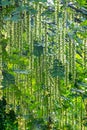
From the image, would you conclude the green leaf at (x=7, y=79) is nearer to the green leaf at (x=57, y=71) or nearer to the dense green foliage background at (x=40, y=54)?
the dense green foliage background at (x=40, y=54)

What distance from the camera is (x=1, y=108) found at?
7.06 meters

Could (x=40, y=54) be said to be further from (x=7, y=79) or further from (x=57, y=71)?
(x=7, y=79)

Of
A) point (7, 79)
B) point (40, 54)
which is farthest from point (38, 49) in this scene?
point (7, 79)

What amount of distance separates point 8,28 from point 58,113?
88.1 inches

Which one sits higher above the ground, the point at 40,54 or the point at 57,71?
the point at 40,54

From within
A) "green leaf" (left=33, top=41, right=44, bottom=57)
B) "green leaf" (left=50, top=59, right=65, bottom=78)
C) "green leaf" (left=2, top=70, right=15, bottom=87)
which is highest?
"green leaf" (left=33, top=41, right=44, bottom=57)

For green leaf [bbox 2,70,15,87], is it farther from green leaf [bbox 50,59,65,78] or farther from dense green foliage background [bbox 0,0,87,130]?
green leaf [bbox 50,59,65,78]

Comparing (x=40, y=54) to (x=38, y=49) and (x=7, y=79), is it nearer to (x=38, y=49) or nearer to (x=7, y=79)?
(x=38, y=49)

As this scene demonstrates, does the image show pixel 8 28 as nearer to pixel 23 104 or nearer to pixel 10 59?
pixel 10 59

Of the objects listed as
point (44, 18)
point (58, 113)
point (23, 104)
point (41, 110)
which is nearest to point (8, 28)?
point (44, 18)

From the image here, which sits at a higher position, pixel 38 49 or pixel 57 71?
pixel 38 49

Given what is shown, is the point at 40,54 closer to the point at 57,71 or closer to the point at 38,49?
the point at 38,49

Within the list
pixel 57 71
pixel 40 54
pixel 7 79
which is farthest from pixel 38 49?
pixel 7 79

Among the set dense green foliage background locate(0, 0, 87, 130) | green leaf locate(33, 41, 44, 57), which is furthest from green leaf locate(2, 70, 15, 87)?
green leaf locate(33, 41, 44, 57)
